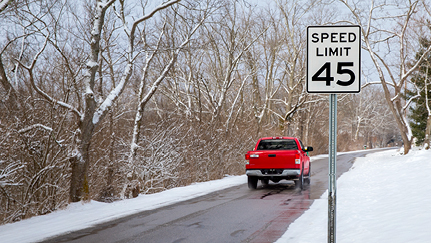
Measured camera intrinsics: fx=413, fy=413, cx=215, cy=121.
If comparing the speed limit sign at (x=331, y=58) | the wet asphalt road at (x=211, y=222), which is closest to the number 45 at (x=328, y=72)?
the speed limit sign at (x=331, y=58)

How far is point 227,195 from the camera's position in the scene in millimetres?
13852

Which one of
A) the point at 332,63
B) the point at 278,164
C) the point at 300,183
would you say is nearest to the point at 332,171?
the point at 332,63

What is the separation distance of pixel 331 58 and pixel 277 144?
37.3 feet

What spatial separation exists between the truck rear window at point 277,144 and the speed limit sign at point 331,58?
11063 mm

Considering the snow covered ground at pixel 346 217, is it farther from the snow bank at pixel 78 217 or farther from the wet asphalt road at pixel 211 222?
the wet asphalt road at pixel 211 222

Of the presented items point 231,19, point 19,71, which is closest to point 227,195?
point 19,71

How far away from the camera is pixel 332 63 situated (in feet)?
16.2

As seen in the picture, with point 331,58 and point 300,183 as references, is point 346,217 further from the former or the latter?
point 300,183

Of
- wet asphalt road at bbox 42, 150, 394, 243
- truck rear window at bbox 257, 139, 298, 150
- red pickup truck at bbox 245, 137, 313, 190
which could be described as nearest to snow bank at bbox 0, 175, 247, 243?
wet asphalt road at bbox 42, 150, 394, 243

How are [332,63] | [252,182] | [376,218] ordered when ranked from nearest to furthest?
[332,63]
[376,218]
[252,182]

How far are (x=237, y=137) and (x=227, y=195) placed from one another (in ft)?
35.5

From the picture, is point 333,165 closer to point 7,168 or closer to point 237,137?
point 7,168

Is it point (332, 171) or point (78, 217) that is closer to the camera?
point (332, 171)

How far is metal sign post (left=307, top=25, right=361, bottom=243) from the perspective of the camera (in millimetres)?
4883
